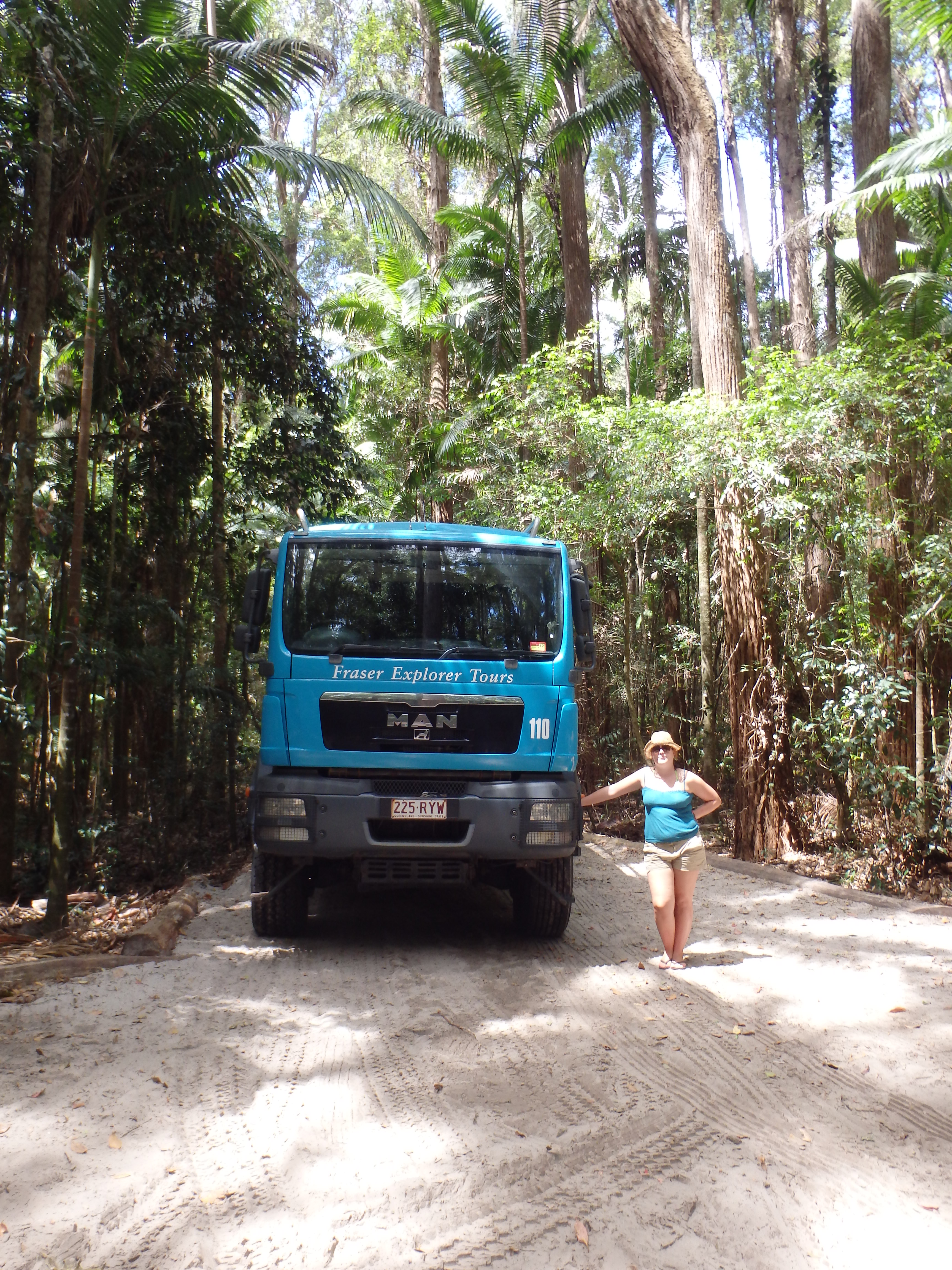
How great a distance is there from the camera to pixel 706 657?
12.0 metres

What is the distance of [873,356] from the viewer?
27.5 ft

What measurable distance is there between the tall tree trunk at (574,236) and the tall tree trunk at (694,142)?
4.10 meters

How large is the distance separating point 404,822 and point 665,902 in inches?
66.2

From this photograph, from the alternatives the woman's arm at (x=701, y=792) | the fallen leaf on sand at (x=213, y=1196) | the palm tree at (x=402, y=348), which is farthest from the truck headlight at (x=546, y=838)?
the palm tree at (x=402, y=348)

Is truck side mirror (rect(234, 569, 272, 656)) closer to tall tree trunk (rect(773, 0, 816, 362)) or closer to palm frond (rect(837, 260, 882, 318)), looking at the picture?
palm frond (rect(837, 260, 882, 318))

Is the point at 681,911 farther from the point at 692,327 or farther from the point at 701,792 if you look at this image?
the point at 692,327

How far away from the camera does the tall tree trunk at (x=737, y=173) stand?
18.3 metres

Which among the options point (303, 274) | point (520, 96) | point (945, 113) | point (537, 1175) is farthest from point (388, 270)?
point (537, 1175)

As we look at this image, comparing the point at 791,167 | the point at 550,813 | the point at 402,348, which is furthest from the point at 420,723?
the point at 402,348

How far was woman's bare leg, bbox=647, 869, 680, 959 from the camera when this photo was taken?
5.71 m

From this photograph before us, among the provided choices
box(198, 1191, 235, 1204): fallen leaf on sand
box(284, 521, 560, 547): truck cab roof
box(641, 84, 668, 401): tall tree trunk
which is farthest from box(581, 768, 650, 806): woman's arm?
box(641, 84, 668, 401): tall tree trunk

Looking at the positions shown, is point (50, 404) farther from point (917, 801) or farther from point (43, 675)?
point (917, 801)

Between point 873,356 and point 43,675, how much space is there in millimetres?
8665

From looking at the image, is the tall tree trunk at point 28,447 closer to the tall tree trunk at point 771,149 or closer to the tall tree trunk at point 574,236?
the tall tree trunk at point 574,236
